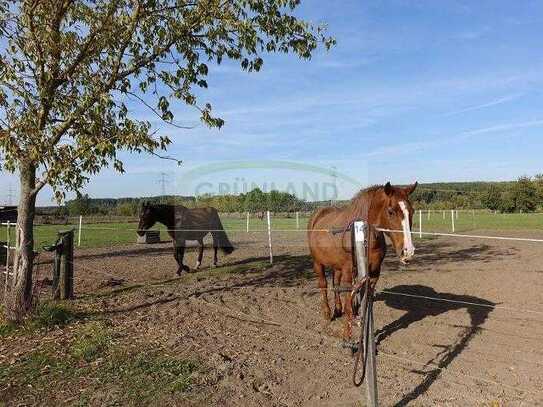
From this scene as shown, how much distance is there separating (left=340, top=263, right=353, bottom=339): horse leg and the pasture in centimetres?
18

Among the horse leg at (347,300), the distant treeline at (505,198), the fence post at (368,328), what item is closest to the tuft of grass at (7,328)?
the horse leg at (347,300)

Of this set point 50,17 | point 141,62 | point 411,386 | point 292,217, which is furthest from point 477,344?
point 292,217

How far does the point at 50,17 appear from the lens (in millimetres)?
6086

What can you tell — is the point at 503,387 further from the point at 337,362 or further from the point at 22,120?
the point at 22,120

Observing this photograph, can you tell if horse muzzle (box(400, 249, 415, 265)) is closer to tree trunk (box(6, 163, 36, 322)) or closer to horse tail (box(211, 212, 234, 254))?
tree trunk (box(6, 163, 36, 322))

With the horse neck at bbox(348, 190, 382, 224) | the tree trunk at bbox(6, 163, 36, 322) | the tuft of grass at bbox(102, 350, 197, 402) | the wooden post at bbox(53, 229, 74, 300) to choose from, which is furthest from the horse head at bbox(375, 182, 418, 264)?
the wooden post at bbox(53, 229, 74, 300)

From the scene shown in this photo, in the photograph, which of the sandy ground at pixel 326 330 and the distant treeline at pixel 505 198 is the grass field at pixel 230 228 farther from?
the distant treeline at pixel 505 198

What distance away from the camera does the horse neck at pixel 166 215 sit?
38.4 ft

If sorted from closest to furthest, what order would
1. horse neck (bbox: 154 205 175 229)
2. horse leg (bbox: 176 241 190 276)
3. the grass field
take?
horse leg (bbox: 176 241 190 276) → horse neck (bbox: 154 205 175 229) → the grass field

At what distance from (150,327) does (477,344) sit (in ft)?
13.3

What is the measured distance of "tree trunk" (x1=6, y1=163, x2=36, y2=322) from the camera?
6258 mm

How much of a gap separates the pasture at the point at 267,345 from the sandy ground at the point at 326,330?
0.8 inches

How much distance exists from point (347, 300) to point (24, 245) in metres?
4.54

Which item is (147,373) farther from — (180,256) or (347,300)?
(180,256)
